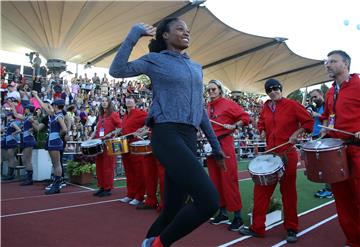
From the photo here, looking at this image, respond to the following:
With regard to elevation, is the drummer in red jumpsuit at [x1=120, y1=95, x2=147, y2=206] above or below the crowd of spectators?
below

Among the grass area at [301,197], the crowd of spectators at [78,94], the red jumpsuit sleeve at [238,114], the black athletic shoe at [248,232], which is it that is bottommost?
the grass area at [301,197]

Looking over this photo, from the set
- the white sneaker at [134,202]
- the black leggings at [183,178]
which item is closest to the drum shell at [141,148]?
the white sneaker at [134,202]

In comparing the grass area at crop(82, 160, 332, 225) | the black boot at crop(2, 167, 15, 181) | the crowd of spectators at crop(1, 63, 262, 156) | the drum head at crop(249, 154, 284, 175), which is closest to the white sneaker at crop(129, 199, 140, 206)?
the grass area at crop(82, 160, 332, 225)

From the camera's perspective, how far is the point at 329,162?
376 cm

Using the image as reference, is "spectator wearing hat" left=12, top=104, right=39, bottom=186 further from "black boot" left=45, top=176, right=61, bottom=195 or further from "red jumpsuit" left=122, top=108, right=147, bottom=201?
"red jumpsuit" left=122, top=108, right=147, bottom=201

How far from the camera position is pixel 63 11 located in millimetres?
19938

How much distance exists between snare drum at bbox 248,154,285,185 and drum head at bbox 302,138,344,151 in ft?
1.62

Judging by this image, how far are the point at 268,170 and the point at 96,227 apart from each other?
2.52 meters

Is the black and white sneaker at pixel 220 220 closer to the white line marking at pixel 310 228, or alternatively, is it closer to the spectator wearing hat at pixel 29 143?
the white line marking at pixel 310 228

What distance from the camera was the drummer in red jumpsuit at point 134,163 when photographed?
6777 millimetres

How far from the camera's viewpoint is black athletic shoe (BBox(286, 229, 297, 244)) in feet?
14.5

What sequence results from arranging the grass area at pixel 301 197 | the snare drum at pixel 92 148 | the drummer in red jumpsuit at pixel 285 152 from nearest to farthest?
the drummer in red jumpsuit at pixel 285 152
the grass area at pixel 301 197
the snare drum at pixel 92 148

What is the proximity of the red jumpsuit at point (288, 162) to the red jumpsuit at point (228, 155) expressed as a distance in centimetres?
58

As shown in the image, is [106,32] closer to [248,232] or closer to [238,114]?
A: [238,114]
